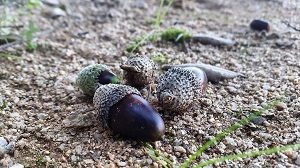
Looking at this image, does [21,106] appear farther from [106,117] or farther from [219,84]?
[219,84]

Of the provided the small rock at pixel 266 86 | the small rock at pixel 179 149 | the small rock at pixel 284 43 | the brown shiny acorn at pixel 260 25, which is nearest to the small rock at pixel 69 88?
Result: the small rock at pixel 179 149

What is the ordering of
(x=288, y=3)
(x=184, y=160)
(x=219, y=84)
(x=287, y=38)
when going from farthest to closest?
(x=288, y=3), (x=287, y=38), (x=219, y=84), (x=184, y=160)

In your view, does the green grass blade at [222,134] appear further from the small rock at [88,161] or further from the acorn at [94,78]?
the acorn at [94,78]

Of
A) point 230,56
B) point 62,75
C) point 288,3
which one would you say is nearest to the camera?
point 62,75

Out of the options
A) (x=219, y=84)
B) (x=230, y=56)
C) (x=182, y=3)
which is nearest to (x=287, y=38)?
(x=230, y=56)

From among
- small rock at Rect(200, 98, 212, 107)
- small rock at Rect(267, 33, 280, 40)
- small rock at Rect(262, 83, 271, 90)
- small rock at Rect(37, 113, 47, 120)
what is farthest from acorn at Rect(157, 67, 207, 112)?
small rock at Rect(267, 33, 280, 40)

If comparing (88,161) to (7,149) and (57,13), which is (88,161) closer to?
(7,149)

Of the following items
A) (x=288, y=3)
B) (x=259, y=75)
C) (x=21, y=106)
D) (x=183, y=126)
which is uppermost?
(x=288, y=3)

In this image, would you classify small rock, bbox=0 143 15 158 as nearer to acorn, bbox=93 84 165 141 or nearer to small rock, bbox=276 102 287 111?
acorn, bbox=93 84 165 141
